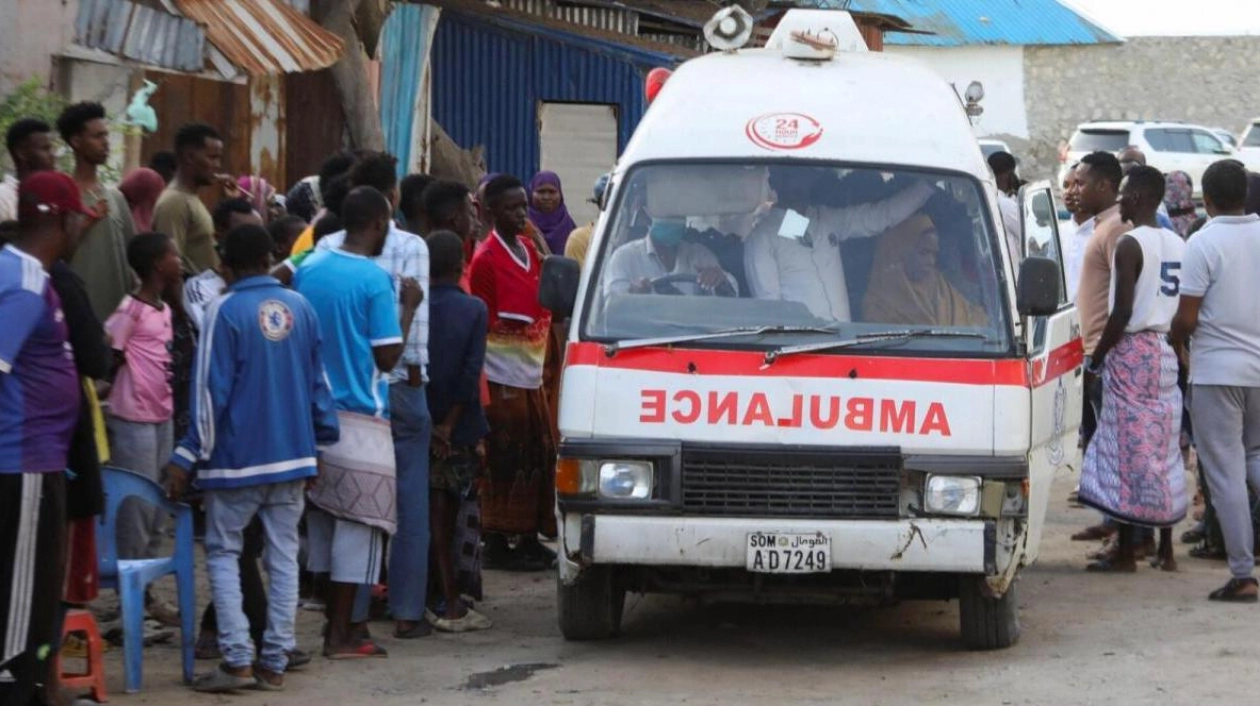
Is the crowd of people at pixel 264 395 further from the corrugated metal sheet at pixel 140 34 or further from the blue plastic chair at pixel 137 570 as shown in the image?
the corrugated metal sheet at pixel 140 34

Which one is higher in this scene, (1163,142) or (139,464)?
(1163,142)

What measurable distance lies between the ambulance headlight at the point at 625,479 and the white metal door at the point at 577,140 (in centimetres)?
1368

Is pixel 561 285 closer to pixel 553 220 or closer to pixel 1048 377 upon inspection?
pixel 1048 377

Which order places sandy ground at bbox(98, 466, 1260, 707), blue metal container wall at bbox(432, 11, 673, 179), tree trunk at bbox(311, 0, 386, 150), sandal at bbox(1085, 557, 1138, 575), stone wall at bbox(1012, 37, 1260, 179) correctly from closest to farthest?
sandy ground at bbox(98, 466, 1260, 707) → sandal at bbox(1085, 557, 1138, 575) → tree trunk at bbox(311, 0, 386, 150) → blue metal container wall at bbox(432, 11, 673, 179) → stone wall at bbox(1012, 37, 1260, 179)

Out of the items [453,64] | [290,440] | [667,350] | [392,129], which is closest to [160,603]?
[290,440]

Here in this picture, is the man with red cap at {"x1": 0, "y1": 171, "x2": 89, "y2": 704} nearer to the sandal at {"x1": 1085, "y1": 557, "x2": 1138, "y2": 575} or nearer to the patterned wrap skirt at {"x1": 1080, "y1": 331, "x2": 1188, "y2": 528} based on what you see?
the patterned wrap skirt at {"x1": 1080, "y1": 331, "x2": 1188, "y2": 528}

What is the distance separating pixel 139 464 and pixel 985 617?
337 centimetres

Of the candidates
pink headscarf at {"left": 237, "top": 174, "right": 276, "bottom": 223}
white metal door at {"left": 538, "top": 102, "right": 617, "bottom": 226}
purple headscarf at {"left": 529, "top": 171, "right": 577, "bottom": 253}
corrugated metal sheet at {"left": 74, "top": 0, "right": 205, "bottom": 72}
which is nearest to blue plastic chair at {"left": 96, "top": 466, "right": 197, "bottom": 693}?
pink headscarf at {"left": 237, "top": 174, "right": 276, "bottom": 223}

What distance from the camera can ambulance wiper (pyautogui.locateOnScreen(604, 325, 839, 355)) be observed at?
7656 mm

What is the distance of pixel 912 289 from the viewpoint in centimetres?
788

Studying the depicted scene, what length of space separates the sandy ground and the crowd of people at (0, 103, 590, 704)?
0.79 feet

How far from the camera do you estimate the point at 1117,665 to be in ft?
25.8

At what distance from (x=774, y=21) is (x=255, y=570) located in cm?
1801

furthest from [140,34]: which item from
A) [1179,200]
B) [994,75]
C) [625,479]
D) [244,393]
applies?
[994,75]
